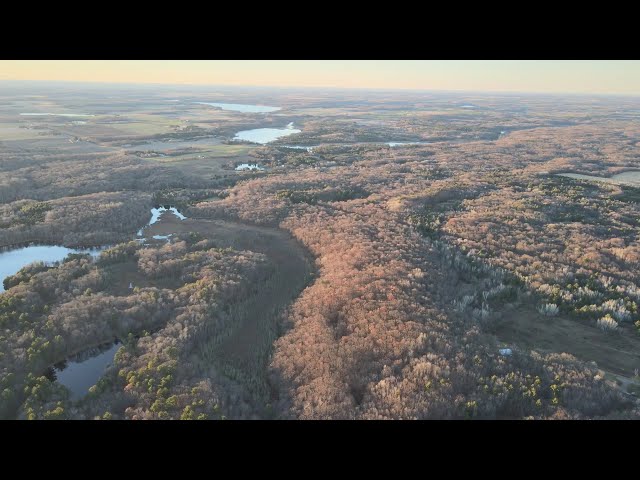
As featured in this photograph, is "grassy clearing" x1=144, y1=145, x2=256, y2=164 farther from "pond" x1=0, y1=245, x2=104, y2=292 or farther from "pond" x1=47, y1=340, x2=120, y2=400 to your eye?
"pond" x1=47, y1=340, x2=120, y2=400

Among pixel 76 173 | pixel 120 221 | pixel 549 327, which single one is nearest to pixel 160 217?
pixel 120 221

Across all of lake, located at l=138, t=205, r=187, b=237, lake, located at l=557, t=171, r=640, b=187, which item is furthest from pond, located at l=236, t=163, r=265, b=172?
lake, located at l=557, t=171, r=640, b=187

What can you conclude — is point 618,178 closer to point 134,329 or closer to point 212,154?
point 212,154

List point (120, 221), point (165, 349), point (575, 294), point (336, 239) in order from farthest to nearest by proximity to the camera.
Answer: point (120, 221) < point (336, 239) < point (575, 294) < point (165, 349)

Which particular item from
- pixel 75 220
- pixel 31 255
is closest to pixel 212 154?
pixel 75 220
